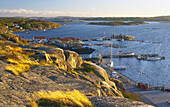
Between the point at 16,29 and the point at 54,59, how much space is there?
404 ft

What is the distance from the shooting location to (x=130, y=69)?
1601 inches

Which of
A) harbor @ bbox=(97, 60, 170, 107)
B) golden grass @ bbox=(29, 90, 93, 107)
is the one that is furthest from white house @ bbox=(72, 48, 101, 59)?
golden grass @ bbox=(29, 90, 93, 107)

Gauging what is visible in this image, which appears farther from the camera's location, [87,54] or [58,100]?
[87,54]

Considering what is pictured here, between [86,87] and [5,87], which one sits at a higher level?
[5,87]

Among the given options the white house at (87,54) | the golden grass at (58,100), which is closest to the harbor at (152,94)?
the golden grass at (58,100)

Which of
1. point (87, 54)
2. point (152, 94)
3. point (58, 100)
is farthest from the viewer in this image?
point (87, 54)

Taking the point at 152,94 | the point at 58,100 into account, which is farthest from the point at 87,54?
the point at 58,100

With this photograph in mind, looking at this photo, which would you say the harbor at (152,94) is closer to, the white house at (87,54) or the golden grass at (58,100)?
the golden grass at (58,100)

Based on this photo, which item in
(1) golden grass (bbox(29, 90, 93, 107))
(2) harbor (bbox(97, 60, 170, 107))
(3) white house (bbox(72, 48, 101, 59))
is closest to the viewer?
(1) golden grass (bbox(29, 90, 93, 107))

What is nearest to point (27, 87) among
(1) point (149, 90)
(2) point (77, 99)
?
(2) point (77, 99)

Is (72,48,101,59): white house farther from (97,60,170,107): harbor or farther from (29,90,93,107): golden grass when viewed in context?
(29,90,93,107): golden grass

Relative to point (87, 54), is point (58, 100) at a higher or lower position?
higher

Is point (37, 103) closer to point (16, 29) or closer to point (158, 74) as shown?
point (158, 74)

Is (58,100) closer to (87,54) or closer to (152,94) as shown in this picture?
(152,94)
